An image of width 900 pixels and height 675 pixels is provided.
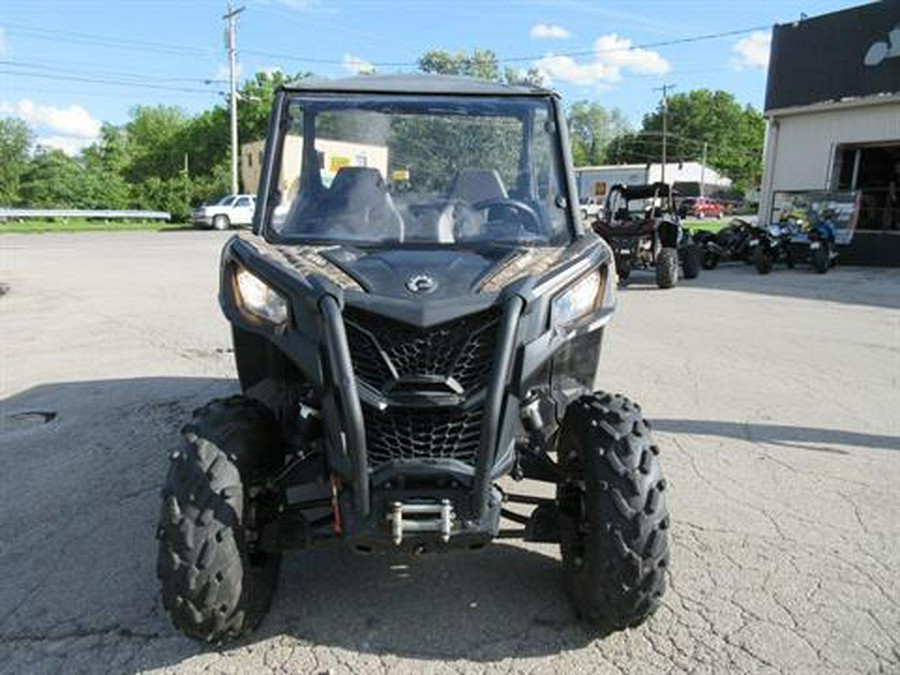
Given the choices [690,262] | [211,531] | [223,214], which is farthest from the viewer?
[223,214]

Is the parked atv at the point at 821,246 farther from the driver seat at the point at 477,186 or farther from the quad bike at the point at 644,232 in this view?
the driver seat at the point at 477,186

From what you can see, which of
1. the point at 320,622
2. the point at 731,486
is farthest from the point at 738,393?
the point at 320,622

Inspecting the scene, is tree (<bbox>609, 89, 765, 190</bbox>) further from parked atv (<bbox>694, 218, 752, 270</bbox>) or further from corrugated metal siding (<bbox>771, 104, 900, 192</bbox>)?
parked atv (<bbox>694, 218, 752, 270</bbox>)

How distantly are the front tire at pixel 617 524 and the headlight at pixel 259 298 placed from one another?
4.24 feet

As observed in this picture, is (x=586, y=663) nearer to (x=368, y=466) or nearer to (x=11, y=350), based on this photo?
(x=368, y=466)

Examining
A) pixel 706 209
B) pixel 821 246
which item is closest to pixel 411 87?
pixel 821 246

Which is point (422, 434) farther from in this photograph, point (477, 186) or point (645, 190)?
point (645, 190)

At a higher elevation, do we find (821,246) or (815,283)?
(821,246)

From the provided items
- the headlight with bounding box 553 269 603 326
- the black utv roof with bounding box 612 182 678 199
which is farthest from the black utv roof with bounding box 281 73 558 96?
the black utv roof with bounding box 612 182 678 199

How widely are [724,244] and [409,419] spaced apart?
1821 cm

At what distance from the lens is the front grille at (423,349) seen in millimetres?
2879

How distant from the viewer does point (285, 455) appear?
336 cm

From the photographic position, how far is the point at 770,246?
59.7 ft

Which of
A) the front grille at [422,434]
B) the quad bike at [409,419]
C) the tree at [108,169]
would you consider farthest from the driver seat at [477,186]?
the tree at [108,169]
